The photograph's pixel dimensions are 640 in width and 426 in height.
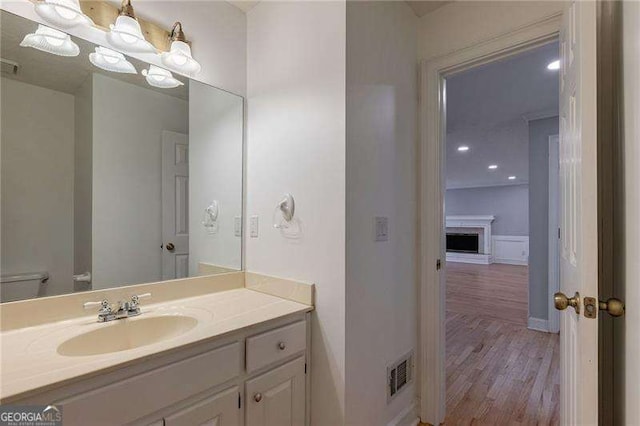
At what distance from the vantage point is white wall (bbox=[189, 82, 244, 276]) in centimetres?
169

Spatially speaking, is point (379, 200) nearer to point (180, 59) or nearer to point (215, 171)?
point (215, 171)

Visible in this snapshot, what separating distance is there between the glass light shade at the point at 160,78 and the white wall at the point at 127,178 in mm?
54

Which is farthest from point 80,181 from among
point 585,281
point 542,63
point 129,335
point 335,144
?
point 542,63

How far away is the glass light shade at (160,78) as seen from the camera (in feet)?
4.88

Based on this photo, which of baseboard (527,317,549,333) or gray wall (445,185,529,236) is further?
gray wall (445,185,529,236)

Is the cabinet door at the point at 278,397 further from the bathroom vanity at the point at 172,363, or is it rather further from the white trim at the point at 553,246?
the white trim at the point at 553,246

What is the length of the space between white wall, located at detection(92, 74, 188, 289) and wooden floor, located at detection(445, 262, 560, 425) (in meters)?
Result: 2.00

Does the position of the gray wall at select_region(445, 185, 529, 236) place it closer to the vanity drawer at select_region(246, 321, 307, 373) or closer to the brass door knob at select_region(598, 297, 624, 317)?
the brass door knob at select_region(598, 297, 624, 317)

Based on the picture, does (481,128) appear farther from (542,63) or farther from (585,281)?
(585,281)

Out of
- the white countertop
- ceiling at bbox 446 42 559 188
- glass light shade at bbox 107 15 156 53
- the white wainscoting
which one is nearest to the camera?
the white countertop

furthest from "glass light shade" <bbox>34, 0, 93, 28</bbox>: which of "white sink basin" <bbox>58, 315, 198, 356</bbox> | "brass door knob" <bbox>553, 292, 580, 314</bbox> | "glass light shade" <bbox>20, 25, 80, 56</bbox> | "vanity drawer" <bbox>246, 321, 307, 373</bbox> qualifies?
"brass door knob" <bbox>553, 292, 580, 314</bbox>

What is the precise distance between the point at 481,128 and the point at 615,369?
3521 millimetres

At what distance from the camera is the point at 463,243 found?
364 inches

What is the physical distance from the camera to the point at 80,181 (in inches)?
51.6
